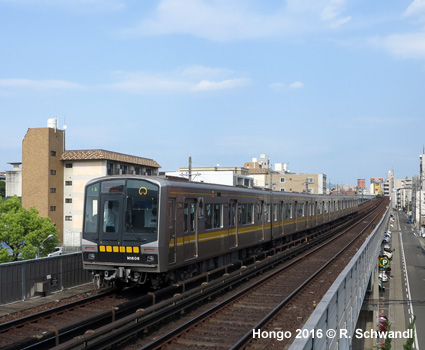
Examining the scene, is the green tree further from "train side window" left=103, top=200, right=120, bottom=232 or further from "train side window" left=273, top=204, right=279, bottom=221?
"train side window" left=103, top=200, right=120, bottom=232

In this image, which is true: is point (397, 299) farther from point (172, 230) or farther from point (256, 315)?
point (172, 230)

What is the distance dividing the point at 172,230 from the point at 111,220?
4.81ft

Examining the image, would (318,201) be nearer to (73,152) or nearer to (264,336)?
(264,336)

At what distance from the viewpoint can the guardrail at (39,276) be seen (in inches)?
421

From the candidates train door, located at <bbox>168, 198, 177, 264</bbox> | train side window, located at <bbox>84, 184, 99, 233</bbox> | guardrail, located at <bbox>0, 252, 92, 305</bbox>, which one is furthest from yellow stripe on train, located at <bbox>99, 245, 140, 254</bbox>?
guardrail, located at <bbox>0, 252, 92, 305</bbox>

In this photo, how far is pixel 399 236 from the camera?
92.1 m

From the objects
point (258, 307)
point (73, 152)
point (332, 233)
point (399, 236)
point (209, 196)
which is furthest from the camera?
point (399, 236)

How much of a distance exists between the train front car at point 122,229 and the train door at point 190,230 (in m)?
1.38

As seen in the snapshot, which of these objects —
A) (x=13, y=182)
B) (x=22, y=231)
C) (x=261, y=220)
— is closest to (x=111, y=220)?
(x=261, y=220)

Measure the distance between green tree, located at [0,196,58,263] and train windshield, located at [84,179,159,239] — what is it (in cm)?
3517

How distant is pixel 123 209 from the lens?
37.5ft

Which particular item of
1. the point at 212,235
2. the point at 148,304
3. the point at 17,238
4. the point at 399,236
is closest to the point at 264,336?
the point at 148,304

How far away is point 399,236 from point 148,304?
89600 millimetres

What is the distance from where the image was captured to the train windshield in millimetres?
11258
